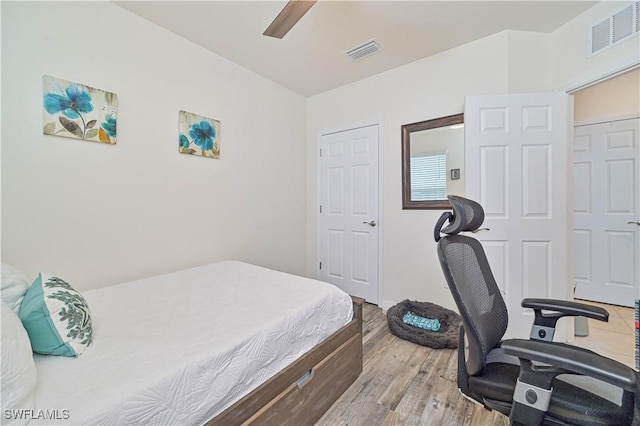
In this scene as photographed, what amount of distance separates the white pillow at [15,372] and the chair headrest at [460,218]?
1464 mm

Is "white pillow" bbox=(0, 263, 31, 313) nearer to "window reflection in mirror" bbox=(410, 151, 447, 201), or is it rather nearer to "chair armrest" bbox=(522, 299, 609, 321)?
"chair armrest" bbox=(522, 299, 609, 321)

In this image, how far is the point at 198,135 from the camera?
2447 millimetres

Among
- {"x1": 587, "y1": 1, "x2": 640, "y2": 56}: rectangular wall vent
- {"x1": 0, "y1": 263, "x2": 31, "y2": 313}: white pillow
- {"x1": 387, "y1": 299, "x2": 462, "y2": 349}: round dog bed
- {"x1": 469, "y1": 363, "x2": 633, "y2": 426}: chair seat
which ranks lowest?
{"x1": 387, "y1": 299, "x2": 462, "y2": 349}: round dog bed

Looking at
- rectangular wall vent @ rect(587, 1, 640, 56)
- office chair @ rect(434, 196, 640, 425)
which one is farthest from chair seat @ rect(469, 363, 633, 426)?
rectangular wall vent @ rect(587, 1, 640, 56)

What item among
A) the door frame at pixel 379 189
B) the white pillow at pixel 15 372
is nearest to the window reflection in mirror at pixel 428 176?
the door frame at pixel 379 189

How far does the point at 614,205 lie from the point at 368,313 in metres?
2.95

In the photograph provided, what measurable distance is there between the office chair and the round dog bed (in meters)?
0.98

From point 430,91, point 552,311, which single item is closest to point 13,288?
point 552,311

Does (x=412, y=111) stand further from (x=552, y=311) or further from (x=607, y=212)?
(x=607, y=212)

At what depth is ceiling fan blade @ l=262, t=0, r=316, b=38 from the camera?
1.39 meters

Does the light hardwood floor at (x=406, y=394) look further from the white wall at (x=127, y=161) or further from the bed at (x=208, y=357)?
the white wall at (x=127, y=161)

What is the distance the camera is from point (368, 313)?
290cm

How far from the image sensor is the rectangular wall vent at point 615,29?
1.72 metres

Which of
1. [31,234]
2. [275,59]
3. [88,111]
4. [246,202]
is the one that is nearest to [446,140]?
[275,59]
